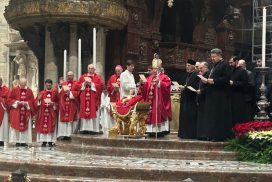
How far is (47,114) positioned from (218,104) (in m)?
5.72

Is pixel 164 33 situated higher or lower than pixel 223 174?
higher

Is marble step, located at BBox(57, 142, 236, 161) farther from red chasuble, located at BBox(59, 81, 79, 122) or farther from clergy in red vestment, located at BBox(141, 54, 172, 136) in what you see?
red chasuble, located at BBox(59, 81, 79, 122)

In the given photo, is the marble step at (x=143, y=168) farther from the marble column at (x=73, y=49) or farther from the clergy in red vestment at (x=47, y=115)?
the marble column at (x=73, y=49)

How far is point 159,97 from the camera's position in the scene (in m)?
13.5

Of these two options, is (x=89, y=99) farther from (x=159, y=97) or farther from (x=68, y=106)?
(x=159, y=97)

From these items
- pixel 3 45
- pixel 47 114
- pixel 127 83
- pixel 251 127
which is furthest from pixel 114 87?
pixel 3 45

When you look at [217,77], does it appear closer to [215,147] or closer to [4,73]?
[215,147]

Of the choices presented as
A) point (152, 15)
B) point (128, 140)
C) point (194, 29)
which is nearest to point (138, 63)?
point (152, 15)

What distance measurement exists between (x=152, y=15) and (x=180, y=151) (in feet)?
44.9

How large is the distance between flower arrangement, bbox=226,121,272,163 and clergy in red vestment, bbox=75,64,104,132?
175 inches

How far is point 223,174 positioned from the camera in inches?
365

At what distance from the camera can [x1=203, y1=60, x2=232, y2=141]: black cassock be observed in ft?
38.3

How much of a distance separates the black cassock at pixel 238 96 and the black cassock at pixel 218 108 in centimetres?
52

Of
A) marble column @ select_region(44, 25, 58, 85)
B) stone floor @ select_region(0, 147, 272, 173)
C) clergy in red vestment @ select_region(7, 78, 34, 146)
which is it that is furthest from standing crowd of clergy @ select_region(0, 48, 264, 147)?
marble column @ select_region(44, 25, 58, 85)
